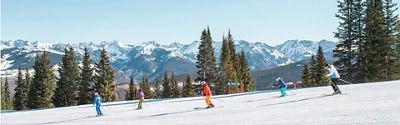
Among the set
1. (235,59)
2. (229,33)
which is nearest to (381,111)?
(235,59)

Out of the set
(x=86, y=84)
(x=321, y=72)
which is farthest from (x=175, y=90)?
(x=321, y=72)

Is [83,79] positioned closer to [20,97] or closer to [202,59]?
[20,97]

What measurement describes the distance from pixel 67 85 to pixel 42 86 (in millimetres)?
4327

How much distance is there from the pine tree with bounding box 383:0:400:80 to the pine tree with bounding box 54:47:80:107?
165ft

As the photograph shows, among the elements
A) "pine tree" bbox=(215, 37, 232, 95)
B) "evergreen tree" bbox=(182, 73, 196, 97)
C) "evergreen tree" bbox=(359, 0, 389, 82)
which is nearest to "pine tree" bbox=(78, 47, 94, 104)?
"evergreen tree" bbox=(182, 73, 196, 97)

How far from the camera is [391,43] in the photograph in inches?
1430

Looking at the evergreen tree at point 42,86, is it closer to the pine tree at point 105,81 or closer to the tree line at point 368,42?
the pine tree at point 105,81

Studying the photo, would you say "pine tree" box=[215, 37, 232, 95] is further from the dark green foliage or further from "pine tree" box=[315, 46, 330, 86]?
the dark green foliage

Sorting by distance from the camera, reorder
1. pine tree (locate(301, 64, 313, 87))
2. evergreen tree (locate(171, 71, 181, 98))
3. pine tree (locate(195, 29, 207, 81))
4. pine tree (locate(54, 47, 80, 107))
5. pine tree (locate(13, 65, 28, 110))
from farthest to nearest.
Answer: evergreen tree (locate(171, 71, 181, 98)) → pine tree (locate(13, 65, 28, 110)) → pine tree (locate(195, 29, 207, 81)) → pine tree (locate(301, 64, 313, 87)) → pine tree (locate(54, 47, 80, 107))

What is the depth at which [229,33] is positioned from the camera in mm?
74250

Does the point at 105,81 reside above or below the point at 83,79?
below

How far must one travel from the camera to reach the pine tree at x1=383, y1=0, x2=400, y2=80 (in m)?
35.4

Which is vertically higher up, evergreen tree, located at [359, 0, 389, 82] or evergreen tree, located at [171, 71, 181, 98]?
evergreen tree, located at [359, 0, 389, 82]

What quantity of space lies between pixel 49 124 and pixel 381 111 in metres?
17.2
